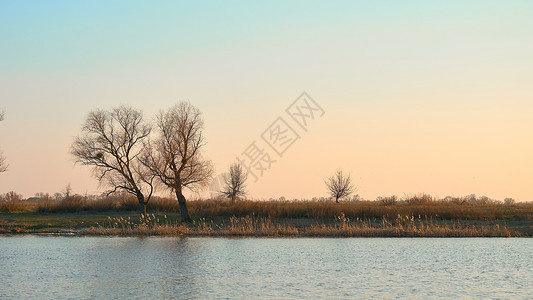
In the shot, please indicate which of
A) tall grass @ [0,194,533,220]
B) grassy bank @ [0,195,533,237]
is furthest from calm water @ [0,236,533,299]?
tall grass @ [0,194,533,220]

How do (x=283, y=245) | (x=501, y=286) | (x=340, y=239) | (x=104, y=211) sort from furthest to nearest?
(x=104, y=211) < (x=340, y=239) < (x=283, y=245) < (x=501, y=286)

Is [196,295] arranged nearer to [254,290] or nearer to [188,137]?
[254,290]

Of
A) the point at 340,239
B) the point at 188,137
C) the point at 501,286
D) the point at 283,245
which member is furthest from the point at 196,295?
the point at 188,137

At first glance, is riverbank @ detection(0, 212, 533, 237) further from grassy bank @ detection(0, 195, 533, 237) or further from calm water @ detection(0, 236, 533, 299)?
calm water @ detection(0, 236, 533, 299)

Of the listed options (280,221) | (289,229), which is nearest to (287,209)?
(280,221)

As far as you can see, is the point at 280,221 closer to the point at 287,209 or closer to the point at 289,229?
the point at 287,209

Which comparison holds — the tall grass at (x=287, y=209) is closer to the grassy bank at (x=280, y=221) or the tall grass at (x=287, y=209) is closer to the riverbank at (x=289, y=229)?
the grassy bank at (x=280, y=221)

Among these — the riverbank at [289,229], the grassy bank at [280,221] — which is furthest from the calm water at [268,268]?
the grassy bank at [280,221]

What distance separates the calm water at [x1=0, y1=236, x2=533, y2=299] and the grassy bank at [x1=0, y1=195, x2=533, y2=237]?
131 inches

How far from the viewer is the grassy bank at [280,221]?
36.8 m

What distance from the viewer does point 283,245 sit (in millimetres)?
30844

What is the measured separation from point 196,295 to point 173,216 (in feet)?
112

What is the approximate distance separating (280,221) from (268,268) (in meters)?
23.0

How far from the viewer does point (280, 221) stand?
45.3 metres
